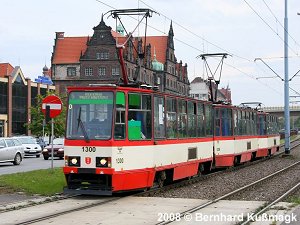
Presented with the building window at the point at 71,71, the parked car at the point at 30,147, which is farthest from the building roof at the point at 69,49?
the parked car at the point at 30,147

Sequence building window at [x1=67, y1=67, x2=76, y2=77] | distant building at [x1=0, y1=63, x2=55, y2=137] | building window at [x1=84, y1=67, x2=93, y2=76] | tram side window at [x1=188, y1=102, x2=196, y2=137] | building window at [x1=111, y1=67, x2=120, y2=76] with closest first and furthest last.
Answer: tram side window at [x1=188, y1=102, x2=196, y2=137]
distant building at [x1=0, y1=63, x2=55, y2=137]
building window at [x1=111, y1=67, x2=120, y2=76]
building window at [x1=84, y1=67, x2=93, y2=76]
building window at [x1=67, y1=67, x2=76, y2=77]

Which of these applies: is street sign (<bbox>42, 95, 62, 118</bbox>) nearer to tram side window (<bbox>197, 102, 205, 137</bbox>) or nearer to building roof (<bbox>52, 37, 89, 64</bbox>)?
tram side window (<bbox>197, 102, 205, 137</bbox>)

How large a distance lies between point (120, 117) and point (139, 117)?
77cm

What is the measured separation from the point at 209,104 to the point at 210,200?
350 inches

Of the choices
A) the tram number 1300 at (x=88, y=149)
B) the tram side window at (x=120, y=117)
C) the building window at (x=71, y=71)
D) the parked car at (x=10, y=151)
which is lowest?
the parked car at (x=10, y=151)

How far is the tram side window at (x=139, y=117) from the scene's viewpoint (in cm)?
1543

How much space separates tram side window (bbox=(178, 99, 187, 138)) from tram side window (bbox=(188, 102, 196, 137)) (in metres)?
0.56

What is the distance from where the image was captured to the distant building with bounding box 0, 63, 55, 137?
7638 cm

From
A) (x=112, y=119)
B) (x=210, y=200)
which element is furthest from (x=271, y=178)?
(x=112, y=119)

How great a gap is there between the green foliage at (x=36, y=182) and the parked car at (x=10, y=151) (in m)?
9.89

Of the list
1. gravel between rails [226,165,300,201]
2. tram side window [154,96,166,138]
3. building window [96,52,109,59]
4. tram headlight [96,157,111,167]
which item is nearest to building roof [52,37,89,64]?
building window [96,52,109,59]

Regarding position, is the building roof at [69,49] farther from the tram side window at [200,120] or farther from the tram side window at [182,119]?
the tram side window at [182,119]

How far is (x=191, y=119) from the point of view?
66.6ft

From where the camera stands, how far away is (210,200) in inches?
579
